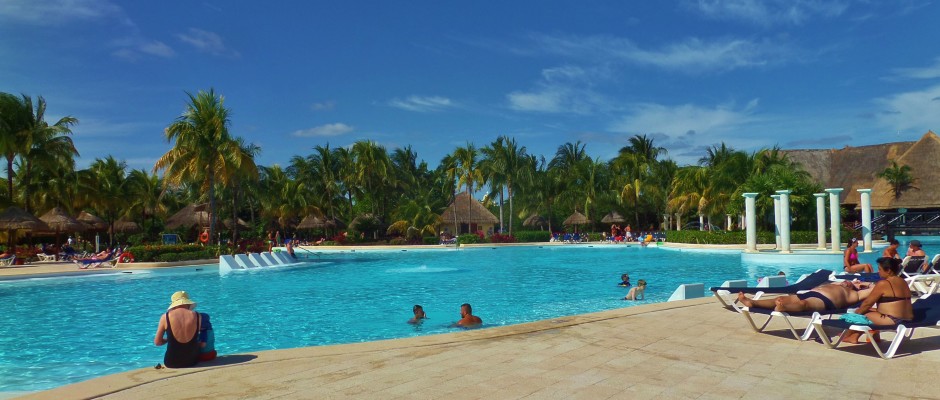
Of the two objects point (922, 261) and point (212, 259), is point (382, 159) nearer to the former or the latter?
point (212, 259)

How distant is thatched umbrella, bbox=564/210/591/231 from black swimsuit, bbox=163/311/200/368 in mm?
40814

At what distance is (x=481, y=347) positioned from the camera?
5.89 meters

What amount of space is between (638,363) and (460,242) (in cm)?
3345

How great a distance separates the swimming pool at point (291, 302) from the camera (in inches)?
346

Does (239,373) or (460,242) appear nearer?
(239,373)

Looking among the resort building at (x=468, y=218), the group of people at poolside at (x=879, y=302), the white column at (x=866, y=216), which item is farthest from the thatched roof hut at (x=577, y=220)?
the group of people at poolside at (x=879, y=302)

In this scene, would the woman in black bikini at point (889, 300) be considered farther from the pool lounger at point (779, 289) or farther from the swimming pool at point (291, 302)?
the swimming pool at point (291, 302)

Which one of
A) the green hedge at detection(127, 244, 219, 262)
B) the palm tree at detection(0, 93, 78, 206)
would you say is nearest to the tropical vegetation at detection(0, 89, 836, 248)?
the palm tree at detection(0, 93, 78, 206)

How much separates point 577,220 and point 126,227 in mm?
30326

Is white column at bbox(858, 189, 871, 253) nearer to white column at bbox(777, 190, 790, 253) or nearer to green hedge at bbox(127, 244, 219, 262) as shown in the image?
white column at bbox(777, 190, 790, 253)

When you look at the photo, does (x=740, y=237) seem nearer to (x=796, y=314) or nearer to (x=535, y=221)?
(x=535, y=221)

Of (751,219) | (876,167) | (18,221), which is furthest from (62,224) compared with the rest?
(876,167)

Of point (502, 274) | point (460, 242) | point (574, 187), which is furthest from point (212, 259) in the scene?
point (574, 187)

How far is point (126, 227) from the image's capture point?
1555 inches
